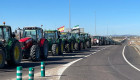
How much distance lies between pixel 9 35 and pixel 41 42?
4.43 meters

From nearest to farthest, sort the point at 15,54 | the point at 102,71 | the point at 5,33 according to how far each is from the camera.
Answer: the point at 102,71, the point at 5,33, the point at 15,54

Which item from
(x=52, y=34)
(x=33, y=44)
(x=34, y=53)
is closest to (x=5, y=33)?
(x=34, y=53)

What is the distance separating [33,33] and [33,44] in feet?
4.51

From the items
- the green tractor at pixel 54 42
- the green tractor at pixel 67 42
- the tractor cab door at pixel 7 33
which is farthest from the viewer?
the green tractor at pixel 67 42

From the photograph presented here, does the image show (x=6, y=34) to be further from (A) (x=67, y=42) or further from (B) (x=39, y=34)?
(A) (x=67, y=42)

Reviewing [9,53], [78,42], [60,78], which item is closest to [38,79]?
[60,78]

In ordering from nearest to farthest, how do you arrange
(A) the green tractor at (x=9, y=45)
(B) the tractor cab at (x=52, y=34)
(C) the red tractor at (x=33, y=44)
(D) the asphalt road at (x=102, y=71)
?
(D) the asphalt road at (x=102, y=71)
(A) the green tractor at (x=9, y=45)
(C) the red tractor at (x=33, y=44)
(B) the tractor cab at (x=52, y=34)

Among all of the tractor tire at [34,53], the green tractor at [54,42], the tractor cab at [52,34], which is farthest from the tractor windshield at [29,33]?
the tractor cab at [52,34]

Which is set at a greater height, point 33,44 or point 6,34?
point 6,34

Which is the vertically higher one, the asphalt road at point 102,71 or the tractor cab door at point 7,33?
the tractor cab door at point 7,33

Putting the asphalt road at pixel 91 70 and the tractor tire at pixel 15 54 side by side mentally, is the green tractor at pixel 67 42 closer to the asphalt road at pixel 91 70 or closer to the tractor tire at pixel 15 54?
the asphalt road at pixel 91 70

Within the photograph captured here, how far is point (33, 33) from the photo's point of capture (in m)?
19.0

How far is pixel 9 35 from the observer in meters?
14.6

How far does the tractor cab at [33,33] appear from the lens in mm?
18891
